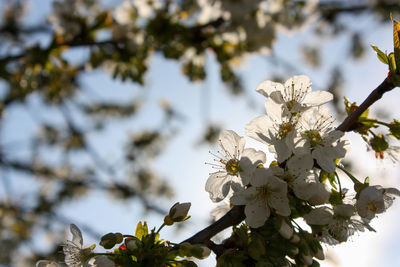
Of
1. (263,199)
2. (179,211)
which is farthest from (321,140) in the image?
(179,211)

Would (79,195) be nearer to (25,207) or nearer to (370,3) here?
(25,207)

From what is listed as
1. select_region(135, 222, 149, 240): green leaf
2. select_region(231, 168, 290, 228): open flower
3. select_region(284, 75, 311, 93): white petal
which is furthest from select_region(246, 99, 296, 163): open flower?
select_region(135, 222, 149, 240): green leaf

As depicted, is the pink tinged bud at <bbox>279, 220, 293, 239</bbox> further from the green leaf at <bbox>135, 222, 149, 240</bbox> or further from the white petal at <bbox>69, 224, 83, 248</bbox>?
the white petal at <bbox>69, 224, 83, 248</bbox>

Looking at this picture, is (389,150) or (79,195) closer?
(389,150)

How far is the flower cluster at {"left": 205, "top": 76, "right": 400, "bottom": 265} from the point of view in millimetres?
1369

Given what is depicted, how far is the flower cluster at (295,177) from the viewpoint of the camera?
1.37m

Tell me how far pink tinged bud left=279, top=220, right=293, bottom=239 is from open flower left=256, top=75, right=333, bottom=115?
0.50 m

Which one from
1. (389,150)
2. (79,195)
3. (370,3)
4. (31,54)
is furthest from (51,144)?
(389,150)

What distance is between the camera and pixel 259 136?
151cm

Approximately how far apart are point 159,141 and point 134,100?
1471 mm

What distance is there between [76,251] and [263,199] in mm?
912

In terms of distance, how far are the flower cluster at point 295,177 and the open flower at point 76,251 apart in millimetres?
630

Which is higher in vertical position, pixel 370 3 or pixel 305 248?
pixel 370 3

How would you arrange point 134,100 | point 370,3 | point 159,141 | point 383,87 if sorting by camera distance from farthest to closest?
point 134,100 < point 159,141 < point 370,3 < point 383,87
